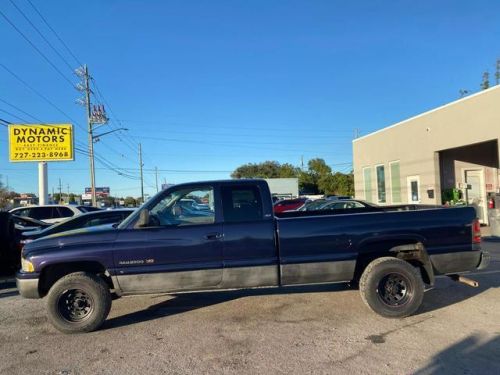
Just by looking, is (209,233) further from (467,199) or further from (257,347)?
(467,199)

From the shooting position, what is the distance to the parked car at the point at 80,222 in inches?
374

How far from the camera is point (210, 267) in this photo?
6191 millimetres

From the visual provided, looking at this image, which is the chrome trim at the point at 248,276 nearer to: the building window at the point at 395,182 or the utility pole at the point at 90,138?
the building window at the point at 395,182

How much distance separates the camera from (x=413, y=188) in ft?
71.4

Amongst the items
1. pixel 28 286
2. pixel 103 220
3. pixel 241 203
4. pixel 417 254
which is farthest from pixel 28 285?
pixel 417 254

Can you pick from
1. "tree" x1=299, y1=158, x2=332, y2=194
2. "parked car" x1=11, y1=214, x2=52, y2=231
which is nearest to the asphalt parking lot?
"parked car" x1=11, y1=214, x2=52, y2=231

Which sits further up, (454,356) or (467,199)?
(467,199)

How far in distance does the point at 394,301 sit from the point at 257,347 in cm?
226

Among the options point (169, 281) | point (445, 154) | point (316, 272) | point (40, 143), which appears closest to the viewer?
point (169, 281)

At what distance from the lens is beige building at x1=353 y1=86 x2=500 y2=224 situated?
55.2 feet

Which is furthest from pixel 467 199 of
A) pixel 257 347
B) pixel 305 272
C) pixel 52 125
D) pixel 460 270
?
pixel 52 125

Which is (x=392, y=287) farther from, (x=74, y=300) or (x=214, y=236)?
(x=74, y=300)

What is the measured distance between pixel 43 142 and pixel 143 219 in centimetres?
3423

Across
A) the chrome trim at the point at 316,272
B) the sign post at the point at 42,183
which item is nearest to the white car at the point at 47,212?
the chrome trim at the point at 316,272
